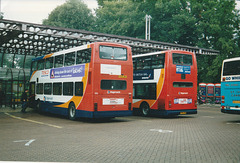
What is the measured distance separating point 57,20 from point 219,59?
34.0 m

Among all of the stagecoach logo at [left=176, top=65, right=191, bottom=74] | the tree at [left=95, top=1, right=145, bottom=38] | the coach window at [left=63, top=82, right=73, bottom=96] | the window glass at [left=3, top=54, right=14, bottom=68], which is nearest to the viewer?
the coach window at [left=63, top=82, right=73, bottom=96]

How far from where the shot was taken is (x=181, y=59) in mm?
18297

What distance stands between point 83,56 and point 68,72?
6.37 feet

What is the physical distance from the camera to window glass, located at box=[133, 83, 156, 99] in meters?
18.8

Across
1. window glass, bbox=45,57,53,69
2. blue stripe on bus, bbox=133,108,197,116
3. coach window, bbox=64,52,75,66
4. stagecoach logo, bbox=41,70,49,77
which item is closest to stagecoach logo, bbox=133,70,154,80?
blue stripe on bus, bbox=133,108,197,116

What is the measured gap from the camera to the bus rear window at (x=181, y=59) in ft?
59.2

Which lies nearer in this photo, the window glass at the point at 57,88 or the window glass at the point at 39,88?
the window glass at the point at 57,88

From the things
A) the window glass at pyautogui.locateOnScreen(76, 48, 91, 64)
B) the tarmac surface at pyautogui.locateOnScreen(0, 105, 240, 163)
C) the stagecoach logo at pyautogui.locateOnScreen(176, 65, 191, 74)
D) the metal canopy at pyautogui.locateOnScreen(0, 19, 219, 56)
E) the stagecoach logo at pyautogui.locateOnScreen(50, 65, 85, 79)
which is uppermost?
the metal canopy at pyautogui.locateOnScreen(0, 19, 219, 56)

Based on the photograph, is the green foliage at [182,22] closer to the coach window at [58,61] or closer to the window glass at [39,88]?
the window glass at [39,88]

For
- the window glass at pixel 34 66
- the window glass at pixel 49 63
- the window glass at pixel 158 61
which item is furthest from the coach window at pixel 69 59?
the window glass at pixel 34 66

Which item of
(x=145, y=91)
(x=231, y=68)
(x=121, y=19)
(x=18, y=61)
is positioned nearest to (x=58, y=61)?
(x=145, y=91)

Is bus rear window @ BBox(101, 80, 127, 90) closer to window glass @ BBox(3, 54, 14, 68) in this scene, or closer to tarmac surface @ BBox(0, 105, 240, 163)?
tarmac surface @ BBox(0, 105, 240, 163)

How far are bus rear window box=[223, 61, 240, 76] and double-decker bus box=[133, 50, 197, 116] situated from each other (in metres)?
2.77

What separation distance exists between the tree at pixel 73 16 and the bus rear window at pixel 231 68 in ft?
140
